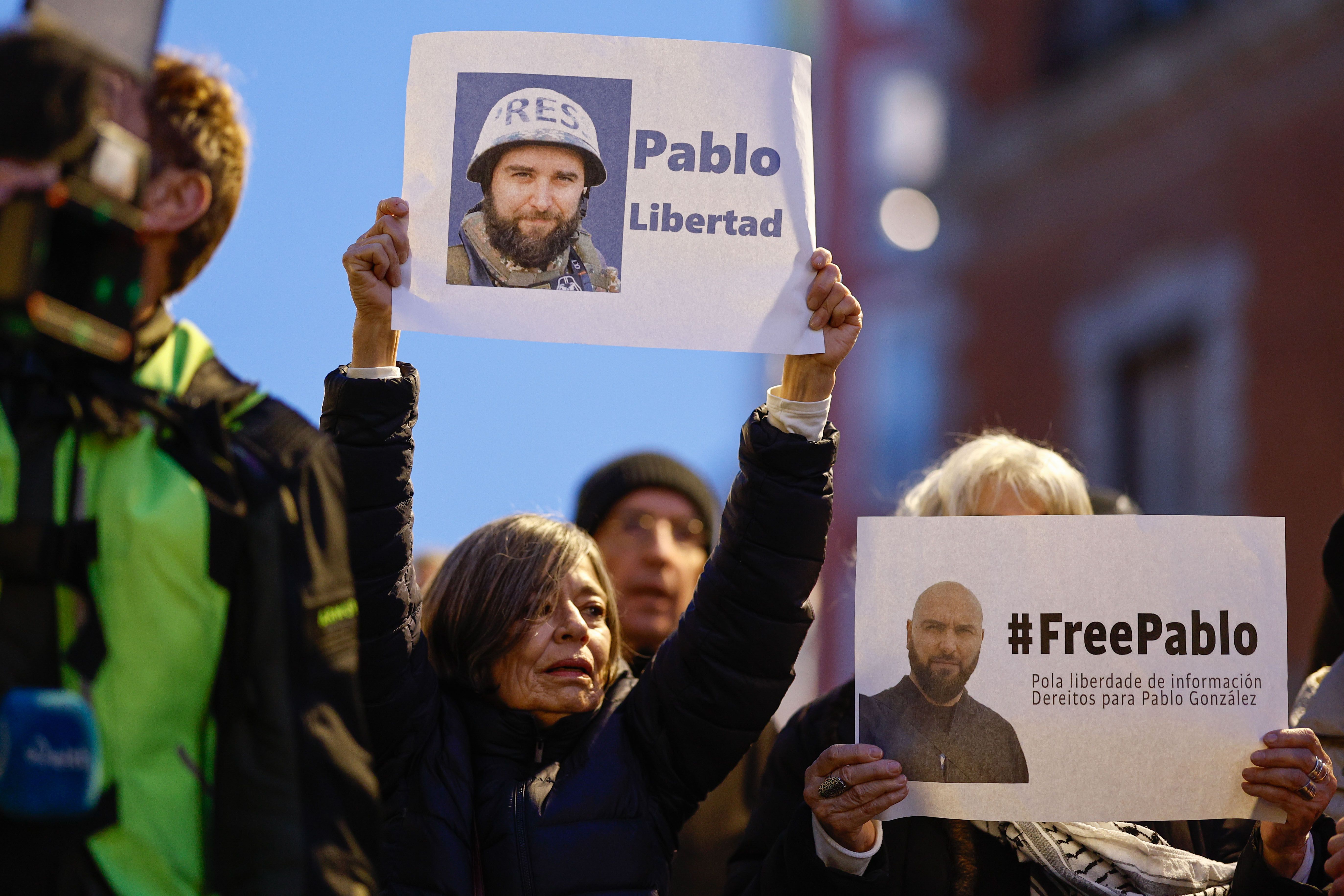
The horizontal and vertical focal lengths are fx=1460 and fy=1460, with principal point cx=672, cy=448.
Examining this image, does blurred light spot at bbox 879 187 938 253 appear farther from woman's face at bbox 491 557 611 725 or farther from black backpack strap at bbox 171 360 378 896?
black backpack strap at bbox 171 360 378 896

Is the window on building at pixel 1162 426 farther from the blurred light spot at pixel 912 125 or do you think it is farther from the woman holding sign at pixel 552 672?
the woman holding sign at pixel 552 672

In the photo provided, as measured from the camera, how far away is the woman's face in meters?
2.69

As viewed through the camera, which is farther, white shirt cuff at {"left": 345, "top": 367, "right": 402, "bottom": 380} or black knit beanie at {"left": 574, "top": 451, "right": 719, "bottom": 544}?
black knit beanie at {"left": 574, "top": 451, "right": 719, "bottom": 544}

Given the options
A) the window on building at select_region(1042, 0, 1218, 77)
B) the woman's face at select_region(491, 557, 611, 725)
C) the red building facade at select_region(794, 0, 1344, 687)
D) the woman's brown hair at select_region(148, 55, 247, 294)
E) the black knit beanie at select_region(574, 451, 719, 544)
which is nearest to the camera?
the woman's brown hair at select_region(148, 55, 247, 294)

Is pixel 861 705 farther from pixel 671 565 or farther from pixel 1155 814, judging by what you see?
pixel 671 565

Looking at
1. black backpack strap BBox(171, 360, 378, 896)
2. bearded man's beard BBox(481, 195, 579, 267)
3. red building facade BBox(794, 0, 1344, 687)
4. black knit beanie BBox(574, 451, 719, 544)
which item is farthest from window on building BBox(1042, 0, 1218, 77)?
black backpack strap BBox(171, 360, 378, 896)

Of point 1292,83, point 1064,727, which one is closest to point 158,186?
point 1064,727

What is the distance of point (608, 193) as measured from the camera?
2656 mm

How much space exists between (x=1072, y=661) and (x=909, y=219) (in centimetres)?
1240

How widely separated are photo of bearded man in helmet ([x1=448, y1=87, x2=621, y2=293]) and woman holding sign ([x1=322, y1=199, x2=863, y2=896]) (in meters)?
0.15

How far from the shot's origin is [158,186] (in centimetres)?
183

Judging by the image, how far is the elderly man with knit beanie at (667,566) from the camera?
332 cm

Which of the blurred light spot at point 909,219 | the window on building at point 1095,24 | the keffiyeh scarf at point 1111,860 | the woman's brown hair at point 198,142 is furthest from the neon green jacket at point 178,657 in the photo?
the blurred light spot at point 909,219

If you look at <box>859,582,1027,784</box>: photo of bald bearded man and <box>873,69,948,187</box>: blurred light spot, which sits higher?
<box>873,69,948,187</box>: blurred light spot
